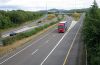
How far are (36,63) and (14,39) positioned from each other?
18927 millimetres

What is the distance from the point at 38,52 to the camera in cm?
3672

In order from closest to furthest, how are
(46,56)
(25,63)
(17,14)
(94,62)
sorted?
(94,62), (25,63), (46,56), (17,14)

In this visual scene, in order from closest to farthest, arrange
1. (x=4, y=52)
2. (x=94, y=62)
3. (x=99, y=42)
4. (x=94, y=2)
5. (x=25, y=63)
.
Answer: (x=94, y=62) → (x=99, y=42) → (x=25, y=63) → (x=4, y=52) → (x=94, y=2)

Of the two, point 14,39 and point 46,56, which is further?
point 14,39

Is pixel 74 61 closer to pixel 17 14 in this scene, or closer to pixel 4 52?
pixel 4 52

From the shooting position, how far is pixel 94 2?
39.4m

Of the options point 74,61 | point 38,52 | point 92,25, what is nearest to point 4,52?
point 38,52

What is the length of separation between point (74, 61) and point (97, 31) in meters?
4.93

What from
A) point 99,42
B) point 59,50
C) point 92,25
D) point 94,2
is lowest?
point 59,50

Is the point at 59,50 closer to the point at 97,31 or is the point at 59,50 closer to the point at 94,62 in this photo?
the point at 97,31

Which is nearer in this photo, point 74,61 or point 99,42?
point 99,42

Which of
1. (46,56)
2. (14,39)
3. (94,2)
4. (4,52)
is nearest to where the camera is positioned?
(46,56)

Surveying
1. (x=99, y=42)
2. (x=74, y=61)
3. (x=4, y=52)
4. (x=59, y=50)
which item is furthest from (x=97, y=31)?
(x=4, y=52)

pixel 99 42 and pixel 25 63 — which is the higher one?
pixel 99 42
